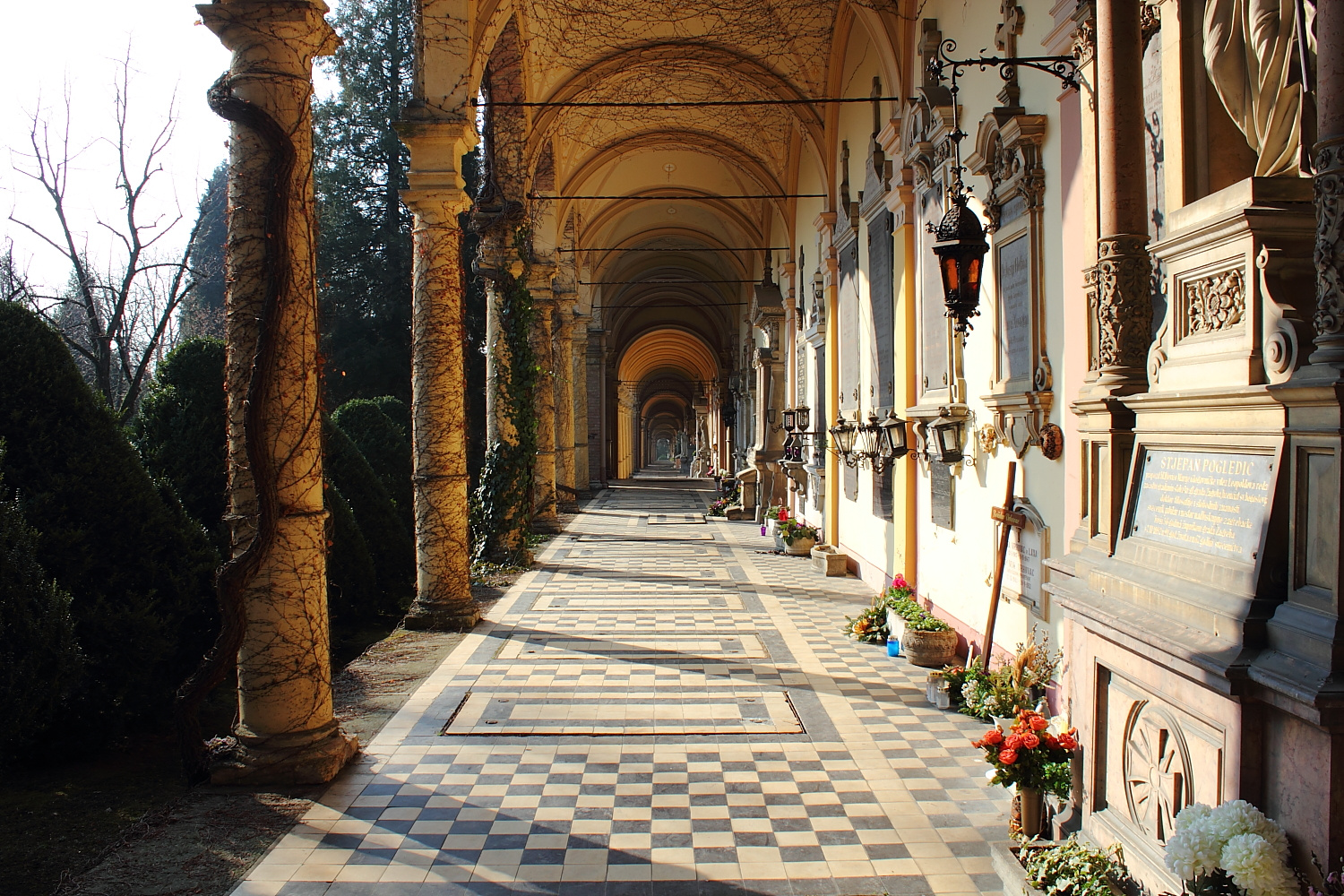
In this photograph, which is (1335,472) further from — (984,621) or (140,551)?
(140,551)

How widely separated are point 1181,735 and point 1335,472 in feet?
3.79

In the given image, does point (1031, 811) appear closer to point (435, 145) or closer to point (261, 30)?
point (261, 30)

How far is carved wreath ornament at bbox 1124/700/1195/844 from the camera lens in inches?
126

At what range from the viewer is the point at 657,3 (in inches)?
518

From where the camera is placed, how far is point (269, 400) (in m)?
5.09

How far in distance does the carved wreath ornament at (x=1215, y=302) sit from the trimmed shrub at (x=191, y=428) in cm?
727

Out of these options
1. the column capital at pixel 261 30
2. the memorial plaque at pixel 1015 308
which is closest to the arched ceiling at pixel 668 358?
the memorial plaque at pixel 1015 308

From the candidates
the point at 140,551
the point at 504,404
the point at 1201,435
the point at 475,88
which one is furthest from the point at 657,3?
the point at 1201,435

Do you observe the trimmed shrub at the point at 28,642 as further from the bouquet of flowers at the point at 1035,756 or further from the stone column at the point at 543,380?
the stone column at the point at 543,380

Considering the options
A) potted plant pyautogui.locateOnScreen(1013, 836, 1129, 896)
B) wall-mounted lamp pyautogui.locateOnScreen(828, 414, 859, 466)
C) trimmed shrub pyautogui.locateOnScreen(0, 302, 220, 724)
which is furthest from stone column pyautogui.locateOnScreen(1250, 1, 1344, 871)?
wall-mounted lamp pyautogui.locateOnScreen(828, 414, 859, 466)

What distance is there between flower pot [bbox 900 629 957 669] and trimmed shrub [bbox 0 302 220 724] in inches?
223

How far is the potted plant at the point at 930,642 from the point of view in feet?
25.0

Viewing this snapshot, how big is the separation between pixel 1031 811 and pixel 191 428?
732 cm

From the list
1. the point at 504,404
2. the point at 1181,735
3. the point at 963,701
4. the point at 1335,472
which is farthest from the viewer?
the point at 504,404
